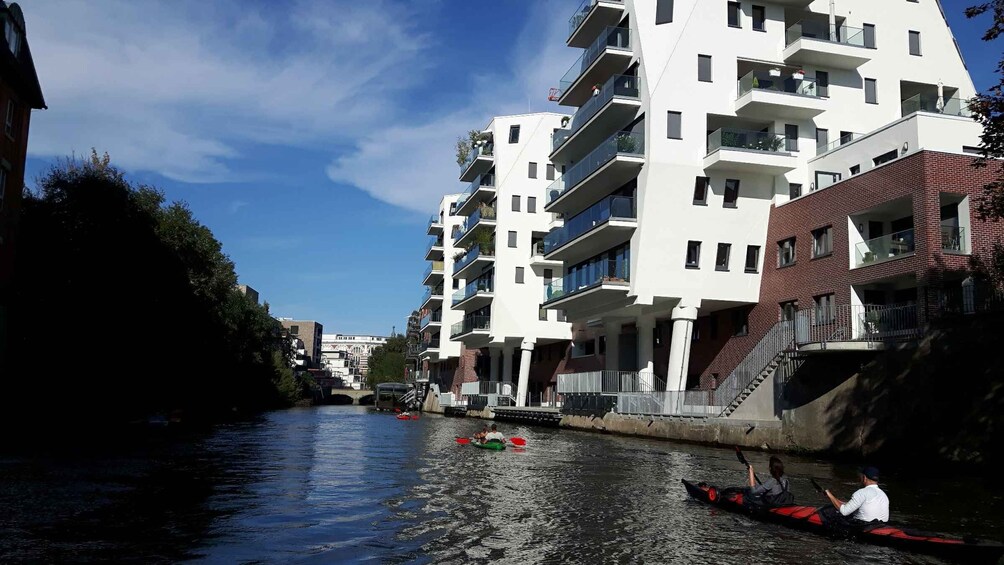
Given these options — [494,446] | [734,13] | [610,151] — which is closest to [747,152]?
[610,151]

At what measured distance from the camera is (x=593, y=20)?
147ft

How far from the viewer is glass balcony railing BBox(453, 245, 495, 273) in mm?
64950

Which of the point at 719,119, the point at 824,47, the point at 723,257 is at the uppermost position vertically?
the point at 824,47

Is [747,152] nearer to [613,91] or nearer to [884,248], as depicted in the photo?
[613,91]

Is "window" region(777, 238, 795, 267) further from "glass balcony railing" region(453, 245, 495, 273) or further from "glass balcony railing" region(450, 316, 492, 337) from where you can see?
"glass balcony railing" region(453, 245, 495, 273)

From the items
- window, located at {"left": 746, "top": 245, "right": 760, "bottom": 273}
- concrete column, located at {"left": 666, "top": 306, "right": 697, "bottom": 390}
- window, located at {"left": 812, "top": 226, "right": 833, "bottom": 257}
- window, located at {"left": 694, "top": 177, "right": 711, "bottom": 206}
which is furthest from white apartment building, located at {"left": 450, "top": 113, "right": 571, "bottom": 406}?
window, located at {"left": 812, "top": 226, "right": 833, "bottom": 257}

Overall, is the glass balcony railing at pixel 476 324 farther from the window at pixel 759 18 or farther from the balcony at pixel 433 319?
the window at pixel 759 18

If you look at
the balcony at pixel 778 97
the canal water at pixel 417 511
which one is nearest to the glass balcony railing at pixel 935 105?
the balcony at pixel 778 97

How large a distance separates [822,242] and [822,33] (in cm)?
1258

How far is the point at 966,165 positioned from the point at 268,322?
7396 centimetres

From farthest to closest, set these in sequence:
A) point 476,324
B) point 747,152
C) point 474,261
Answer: point 474,261, point 476,324, point 747,152

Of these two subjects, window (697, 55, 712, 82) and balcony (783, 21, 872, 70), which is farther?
window (697, 55, 712, 82)

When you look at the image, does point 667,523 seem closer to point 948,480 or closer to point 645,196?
point 948,480

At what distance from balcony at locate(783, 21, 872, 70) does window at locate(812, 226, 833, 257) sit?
9730mm
